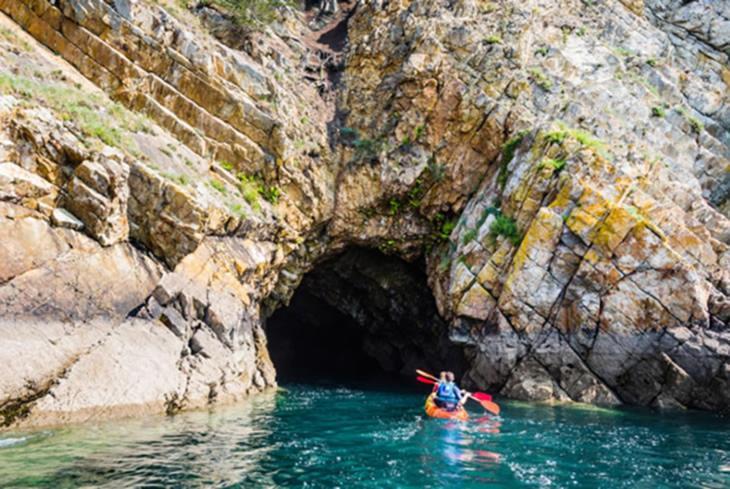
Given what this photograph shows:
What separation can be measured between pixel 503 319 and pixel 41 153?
1729 centimetres

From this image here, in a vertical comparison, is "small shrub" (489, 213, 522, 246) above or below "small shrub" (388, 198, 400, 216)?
below

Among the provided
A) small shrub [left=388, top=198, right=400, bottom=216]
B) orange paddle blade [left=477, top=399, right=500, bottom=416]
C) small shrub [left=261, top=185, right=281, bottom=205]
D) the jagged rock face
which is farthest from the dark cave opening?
orange paddle blade [left=477, top=399, right=500, bottom=416]

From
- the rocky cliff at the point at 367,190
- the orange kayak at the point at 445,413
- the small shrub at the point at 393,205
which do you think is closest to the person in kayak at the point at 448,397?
the orange kayak at the point at 445,413

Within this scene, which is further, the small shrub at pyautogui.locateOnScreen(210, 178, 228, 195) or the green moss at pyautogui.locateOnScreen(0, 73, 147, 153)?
the small shrub at pyautogui.locateOnScreen(210, 178, 228, 195)

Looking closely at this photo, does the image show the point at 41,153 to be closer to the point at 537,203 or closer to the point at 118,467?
the point at 118,467

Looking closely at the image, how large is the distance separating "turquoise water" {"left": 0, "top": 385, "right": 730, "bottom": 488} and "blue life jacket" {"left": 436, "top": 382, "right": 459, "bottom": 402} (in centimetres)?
→ 99

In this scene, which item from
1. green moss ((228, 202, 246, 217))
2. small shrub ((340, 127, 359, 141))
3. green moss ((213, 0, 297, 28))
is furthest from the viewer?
small shrub ((340, 127, 359, 141))

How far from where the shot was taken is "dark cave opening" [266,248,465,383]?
28859 mm

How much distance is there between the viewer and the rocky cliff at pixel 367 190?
14.1 metres

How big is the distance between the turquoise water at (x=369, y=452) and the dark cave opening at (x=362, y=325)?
1100cm

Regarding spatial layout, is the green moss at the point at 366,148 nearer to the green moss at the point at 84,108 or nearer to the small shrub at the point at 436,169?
the small shrub at the point at 436,169

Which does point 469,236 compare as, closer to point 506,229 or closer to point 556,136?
point 506,229

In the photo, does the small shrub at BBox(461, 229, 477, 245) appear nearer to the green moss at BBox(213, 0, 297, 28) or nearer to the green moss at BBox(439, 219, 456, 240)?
the green moss at BBox(439, 219, 456, 240)

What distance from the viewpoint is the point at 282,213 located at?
23141 millimetres
